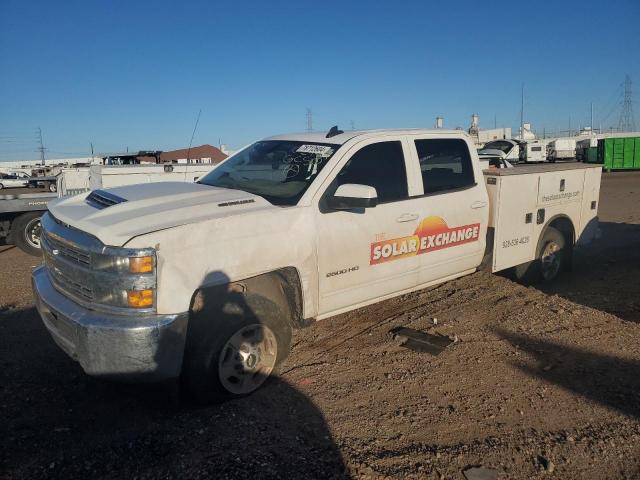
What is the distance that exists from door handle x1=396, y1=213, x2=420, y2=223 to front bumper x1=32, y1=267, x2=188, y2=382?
2.13 m

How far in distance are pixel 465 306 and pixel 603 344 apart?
1.48 m

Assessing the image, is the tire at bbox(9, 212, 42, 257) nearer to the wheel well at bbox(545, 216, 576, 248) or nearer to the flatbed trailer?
the flatbed trailer

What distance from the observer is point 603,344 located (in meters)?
4.64

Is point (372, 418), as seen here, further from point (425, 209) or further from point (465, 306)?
point (465, 306)

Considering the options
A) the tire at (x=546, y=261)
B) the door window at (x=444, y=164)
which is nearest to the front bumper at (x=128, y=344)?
the door window at (x=444, y=164)

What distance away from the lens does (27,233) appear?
9797 millimetres

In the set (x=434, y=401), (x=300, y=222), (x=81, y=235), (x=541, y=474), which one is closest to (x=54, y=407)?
(x=81, y=235)

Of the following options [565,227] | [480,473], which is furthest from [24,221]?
[480,473]

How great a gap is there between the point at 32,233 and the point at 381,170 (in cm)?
817

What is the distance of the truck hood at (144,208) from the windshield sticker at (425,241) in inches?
44.8

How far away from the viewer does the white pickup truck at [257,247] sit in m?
3.13

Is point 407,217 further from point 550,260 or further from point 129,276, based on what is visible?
point 550,260

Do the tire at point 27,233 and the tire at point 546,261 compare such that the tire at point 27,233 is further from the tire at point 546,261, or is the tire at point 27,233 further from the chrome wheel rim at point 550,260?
the chrome wheel rim at point 550,260

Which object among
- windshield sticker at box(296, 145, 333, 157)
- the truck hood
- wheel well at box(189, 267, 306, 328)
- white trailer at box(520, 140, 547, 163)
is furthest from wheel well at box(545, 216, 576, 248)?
white trailer at box(520, 140, 547, 163)
